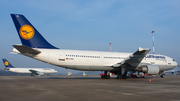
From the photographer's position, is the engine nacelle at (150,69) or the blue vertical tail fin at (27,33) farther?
the engine nacelle at (150,69)

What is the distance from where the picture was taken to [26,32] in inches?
729

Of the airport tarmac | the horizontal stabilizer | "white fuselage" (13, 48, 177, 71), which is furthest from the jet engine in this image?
the horizontal stabilizer

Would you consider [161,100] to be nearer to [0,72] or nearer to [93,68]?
[93,68]

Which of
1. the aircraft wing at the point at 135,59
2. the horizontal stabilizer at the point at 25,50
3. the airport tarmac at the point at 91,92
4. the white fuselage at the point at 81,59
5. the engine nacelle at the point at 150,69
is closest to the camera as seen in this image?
the airport tarmac at the point at 91,92

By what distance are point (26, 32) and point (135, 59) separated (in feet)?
46.3

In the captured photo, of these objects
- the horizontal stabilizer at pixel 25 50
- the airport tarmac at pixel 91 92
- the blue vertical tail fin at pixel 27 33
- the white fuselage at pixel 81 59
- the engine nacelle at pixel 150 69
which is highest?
the blue vertical tail fin at pixel 27 33

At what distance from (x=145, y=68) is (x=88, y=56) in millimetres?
7897

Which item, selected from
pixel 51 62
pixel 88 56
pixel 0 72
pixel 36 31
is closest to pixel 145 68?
pixel 88 56

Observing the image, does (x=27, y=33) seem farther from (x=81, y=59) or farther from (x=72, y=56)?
(x=81, y=59)

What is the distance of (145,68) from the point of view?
21.2 m

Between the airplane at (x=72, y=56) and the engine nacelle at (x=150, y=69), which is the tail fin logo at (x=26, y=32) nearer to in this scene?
the airplane at (x=72, y=56)

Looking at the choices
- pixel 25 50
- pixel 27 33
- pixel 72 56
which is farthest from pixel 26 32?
pixel 72 56

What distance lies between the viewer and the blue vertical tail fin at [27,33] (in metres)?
18.2

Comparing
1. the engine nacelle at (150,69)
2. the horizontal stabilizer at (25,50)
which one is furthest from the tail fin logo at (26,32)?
the engine nacelle at (150,69)
